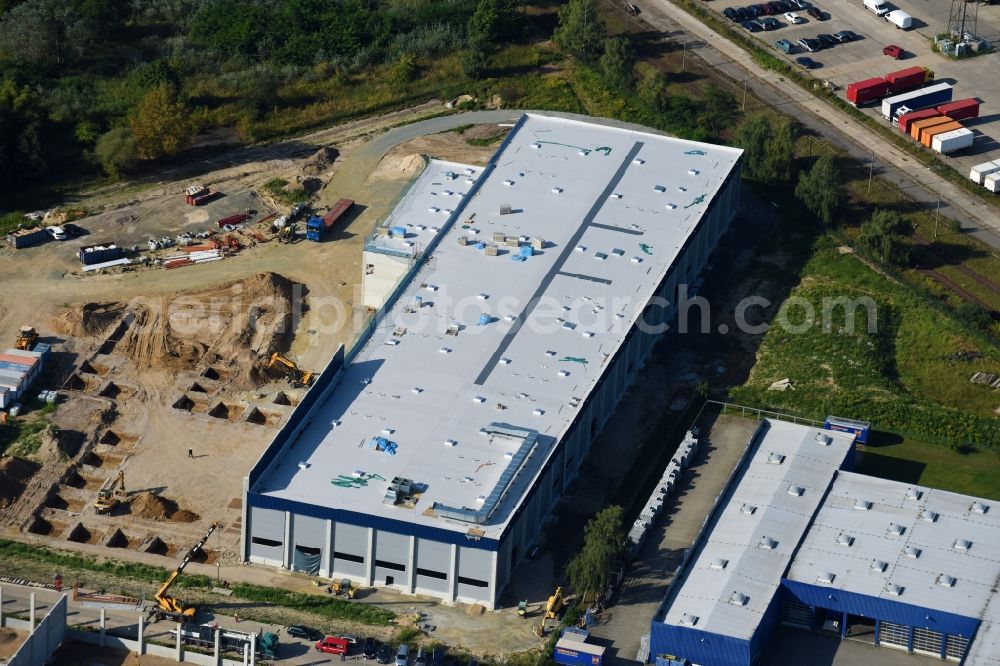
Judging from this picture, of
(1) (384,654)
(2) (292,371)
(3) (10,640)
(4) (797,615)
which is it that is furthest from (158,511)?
(4) (797,615)

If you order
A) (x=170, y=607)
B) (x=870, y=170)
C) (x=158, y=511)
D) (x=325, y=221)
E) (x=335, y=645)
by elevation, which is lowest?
(x=158, y=511)

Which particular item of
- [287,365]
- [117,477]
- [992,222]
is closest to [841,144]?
[992,222]

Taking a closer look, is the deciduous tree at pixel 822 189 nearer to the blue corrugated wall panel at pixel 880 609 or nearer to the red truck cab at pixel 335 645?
the blue corrugated wall panel at pixel 880 609

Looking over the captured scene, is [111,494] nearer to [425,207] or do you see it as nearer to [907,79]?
[425,207]

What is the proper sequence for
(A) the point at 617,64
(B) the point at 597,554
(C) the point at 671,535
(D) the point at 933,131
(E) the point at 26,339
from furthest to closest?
(A) the point at 617,64
(D) the point at 933,131
(E) the point at 26,339
(C) the point at 671,535
(B) the point at 597,554

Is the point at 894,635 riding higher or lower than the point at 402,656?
higher

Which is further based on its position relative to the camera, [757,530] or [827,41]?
[827,41]
